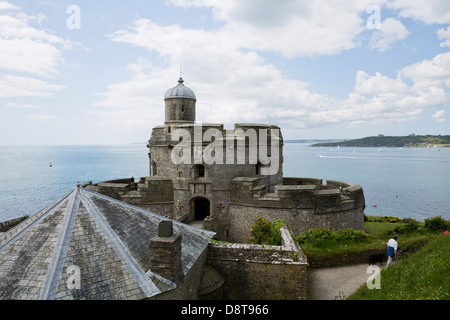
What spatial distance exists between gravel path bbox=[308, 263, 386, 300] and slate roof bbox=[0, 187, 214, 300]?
5.60 meters

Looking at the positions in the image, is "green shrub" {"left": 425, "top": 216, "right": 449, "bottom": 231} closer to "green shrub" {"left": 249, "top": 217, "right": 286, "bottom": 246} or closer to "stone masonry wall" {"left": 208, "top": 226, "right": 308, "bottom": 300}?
"green shrub" {"left": 249, "top": 217, "right": 286, "bottom": 246}

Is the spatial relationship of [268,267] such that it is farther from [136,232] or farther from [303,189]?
[303,189]

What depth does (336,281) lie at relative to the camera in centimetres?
1170

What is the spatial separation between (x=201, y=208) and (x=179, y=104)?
330 inches

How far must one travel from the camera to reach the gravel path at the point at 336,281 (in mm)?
10812

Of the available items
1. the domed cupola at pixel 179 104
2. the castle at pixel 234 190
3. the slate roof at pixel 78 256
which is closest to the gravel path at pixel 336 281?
the castle at pixel 234 190

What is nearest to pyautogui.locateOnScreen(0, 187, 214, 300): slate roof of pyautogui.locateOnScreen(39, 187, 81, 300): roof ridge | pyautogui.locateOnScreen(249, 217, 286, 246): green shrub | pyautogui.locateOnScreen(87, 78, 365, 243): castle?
pyautogui.locateOnScreen(39, 187, 81, 300): roof ridge

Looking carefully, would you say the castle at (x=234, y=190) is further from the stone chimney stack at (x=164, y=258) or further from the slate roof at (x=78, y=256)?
the stone chimney stack at (x=164, y=258)

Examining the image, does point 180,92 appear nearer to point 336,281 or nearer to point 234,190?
point 234,190
